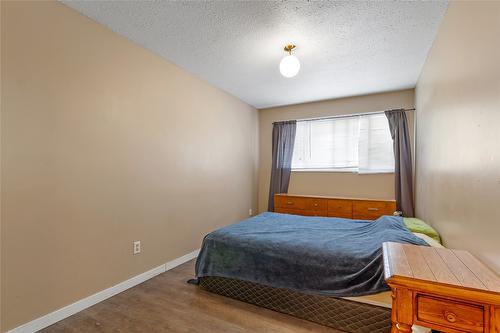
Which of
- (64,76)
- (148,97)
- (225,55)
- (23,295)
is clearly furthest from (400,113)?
(23,295)

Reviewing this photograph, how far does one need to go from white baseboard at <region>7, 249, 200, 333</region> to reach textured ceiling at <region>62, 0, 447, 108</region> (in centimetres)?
239

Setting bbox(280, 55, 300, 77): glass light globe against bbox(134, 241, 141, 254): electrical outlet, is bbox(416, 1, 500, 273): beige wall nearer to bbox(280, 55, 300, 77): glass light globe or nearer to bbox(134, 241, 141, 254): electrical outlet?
bbox(280, 55, 300, 77): glass light globe

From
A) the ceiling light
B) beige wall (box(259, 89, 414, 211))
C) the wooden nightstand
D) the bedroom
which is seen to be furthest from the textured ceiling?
the wooden nightstand

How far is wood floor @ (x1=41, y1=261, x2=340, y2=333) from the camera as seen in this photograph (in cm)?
171

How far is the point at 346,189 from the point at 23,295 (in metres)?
4.01

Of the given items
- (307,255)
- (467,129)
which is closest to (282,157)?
(307,255)

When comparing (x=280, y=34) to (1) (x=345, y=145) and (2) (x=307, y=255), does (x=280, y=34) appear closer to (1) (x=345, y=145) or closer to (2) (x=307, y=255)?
(2) (x=307, y=255)

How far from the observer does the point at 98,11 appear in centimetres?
191

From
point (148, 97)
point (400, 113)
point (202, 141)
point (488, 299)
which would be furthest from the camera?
point (400, 113)

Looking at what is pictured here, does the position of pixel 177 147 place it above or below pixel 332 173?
above

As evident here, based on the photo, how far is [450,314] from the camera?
3.01 feet

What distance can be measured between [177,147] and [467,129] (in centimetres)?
268

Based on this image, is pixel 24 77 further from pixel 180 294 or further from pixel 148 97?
pixel 180 294

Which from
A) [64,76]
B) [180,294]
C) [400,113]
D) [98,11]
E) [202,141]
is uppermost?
[98,11]
